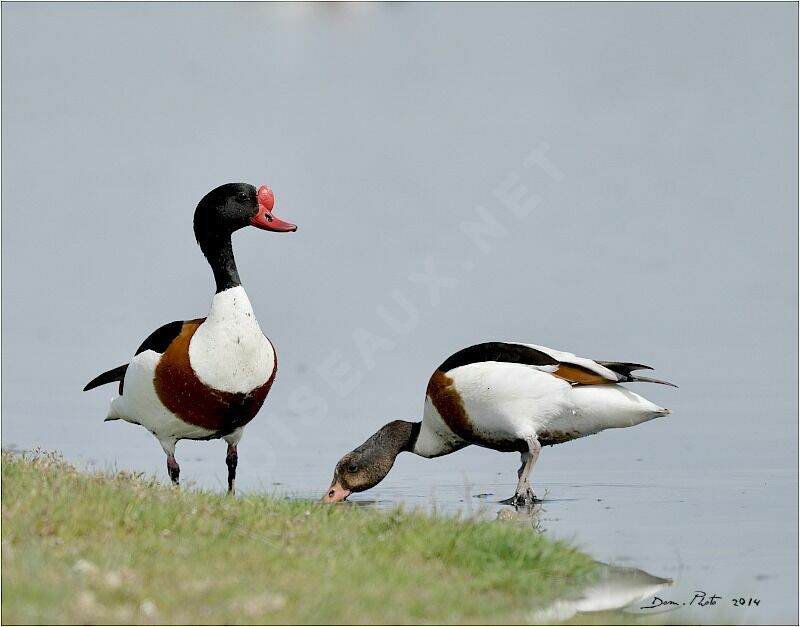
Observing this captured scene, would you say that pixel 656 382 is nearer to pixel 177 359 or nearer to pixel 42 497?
pixel 177 359

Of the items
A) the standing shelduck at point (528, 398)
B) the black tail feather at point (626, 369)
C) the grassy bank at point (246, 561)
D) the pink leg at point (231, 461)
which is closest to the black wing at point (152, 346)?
the pink leg at point (231, 461)

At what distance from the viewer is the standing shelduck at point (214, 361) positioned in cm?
955

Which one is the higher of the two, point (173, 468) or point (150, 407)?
point (150, 407)

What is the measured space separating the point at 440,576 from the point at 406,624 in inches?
37.7

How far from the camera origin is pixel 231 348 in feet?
31.4

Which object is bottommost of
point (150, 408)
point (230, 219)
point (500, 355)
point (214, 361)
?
point (150, 408)

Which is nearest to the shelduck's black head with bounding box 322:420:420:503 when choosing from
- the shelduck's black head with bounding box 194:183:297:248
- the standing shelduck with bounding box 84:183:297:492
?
the standing shelduck with bounding box 84:183:297:492

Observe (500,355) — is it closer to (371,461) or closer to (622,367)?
(622,367)

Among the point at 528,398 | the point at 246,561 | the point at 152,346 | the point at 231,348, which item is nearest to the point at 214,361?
the point at 231,348

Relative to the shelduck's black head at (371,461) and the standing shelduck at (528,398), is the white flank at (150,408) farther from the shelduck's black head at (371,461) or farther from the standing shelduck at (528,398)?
the standing shelduck at (528,398)

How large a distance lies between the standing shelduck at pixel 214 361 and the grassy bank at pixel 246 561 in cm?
183

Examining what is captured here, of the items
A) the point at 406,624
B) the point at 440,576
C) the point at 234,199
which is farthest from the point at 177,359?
the point at 406,624

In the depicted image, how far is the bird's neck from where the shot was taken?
10.0m

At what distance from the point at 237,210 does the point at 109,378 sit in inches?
101
